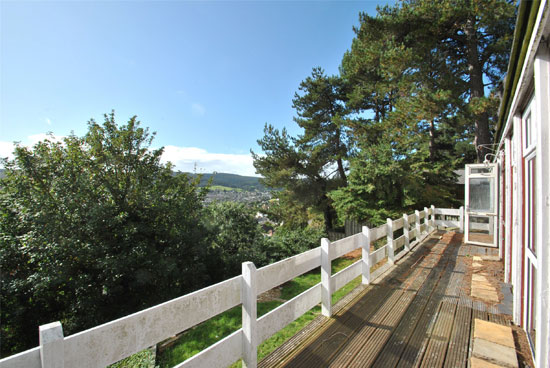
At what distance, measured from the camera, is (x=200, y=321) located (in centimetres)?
182

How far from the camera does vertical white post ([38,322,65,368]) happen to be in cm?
109

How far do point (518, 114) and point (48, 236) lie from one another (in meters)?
8.78

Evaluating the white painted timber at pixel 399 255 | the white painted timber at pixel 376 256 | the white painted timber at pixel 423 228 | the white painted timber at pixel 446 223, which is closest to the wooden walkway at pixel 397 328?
the white painted timber at pixel 376 256

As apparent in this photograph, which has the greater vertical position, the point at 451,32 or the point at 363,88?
the point at 451,32

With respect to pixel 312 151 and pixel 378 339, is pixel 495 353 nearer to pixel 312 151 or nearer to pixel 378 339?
pixel 378 339

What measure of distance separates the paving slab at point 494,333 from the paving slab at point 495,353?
0.27 ft

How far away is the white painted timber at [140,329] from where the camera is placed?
1267 mm

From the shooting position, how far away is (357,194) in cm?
1099

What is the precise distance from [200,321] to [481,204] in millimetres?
7997

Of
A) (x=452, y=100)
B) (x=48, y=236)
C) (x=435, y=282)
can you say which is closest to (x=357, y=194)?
(x=452, y=100)

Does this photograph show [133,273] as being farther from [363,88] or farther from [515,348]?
[363,88]

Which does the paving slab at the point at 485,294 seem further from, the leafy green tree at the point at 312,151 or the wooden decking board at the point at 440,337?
the leafy green tree at the point at 312,151

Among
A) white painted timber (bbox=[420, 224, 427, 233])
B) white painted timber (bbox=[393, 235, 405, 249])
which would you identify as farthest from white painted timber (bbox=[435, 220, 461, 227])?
white painted timber (bbox=[393, 235, 405, 249])

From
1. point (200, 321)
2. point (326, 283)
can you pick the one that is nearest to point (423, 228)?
point (326, 283)
